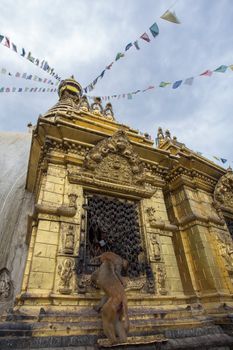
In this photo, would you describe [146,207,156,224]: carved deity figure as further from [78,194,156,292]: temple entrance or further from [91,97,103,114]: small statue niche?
[91,97,103,114]: small statue niche

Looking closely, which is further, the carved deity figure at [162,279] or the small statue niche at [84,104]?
the small statue niche at [84,104]

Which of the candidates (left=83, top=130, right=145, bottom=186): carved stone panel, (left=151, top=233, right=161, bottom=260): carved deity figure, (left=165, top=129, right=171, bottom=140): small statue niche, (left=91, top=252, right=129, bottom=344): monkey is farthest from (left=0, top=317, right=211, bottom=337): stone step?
(left=165, top=129, right=171, bottom=140): small statue niche

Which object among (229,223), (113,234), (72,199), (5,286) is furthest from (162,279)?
(5,286)

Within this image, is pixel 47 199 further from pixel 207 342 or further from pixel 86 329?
pixel 207 342

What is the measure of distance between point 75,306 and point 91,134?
14.8ft

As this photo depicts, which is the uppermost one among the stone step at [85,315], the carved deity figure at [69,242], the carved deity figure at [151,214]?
the carved deity figure at [151,214]

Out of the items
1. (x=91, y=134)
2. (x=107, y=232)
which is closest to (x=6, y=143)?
(x=91, y=134)

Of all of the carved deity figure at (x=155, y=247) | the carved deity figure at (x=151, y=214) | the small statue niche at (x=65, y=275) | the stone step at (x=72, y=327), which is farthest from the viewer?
the carved deity figure at (x=151, y=214)

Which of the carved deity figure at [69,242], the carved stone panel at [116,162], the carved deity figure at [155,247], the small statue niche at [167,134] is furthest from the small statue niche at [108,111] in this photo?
the carved deity figure at [69,242]

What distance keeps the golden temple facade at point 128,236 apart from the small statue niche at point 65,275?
19 millimetres

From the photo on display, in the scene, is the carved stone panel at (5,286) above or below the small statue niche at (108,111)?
below

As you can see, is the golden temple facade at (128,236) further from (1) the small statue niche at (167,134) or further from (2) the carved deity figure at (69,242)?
(1) the small statue niche at (167,134)

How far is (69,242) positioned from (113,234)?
50.8 inches

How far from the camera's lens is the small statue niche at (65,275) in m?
4.27
